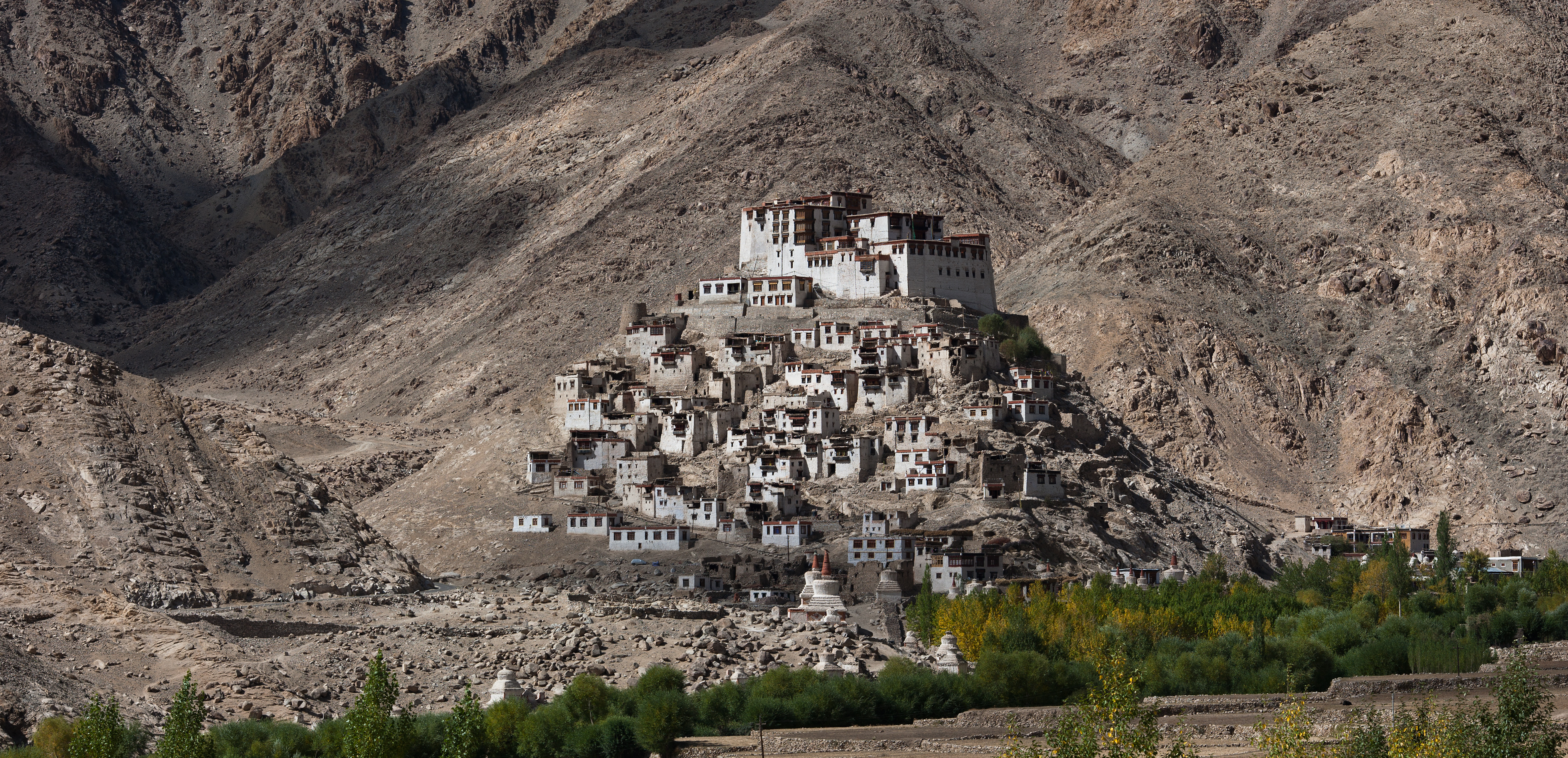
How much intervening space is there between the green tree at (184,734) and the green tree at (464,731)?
181 inches

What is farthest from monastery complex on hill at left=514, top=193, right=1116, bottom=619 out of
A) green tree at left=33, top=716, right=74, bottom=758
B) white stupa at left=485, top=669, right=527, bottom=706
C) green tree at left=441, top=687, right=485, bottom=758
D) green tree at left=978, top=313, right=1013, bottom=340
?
green tree at left=33, top=716, right=74, bottom=758

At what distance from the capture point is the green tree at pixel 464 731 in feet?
136

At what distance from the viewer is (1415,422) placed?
360ft

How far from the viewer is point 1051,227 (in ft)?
471

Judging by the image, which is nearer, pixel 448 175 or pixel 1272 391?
pixel 1272 391

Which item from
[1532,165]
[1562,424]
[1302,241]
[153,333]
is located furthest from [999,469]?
[153,333]

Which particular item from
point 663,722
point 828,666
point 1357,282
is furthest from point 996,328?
point 663,722

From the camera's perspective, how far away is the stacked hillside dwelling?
283 feet

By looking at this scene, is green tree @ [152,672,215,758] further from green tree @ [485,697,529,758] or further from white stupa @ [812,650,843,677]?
white stupa @ [812,650,843,677]

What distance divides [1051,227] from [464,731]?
347 ft

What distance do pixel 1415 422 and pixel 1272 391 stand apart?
7491 millimetres

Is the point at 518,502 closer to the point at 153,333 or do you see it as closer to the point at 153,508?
the point at 153,508

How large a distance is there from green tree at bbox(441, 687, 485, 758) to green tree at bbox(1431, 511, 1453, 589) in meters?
47.1

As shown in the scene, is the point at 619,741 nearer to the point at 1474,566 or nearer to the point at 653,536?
the point at 653,536
